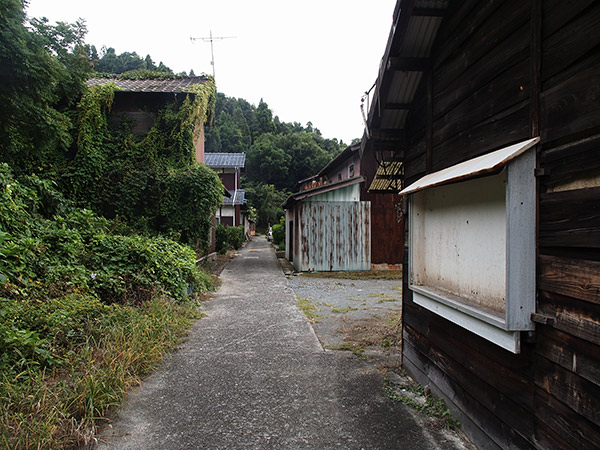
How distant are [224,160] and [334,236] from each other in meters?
18.9

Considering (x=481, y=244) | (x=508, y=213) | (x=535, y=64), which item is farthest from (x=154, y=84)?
(x=508, y=213)

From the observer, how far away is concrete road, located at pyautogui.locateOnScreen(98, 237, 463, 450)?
8.91 ft

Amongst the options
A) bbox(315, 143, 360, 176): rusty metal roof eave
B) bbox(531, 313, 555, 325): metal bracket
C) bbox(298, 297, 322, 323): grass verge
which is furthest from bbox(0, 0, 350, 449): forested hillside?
bbox(315, 143, 360, 176): rusty metal roof eave

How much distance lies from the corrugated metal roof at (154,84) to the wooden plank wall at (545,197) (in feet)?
31.9

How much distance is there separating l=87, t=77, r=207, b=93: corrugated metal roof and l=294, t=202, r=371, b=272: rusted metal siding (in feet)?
18.2

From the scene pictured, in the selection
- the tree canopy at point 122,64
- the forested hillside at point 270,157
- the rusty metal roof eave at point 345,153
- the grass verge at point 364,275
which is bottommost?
the grass verge at point 364,275

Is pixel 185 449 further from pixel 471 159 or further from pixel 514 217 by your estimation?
pixel 471 159

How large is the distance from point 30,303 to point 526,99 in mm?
5188

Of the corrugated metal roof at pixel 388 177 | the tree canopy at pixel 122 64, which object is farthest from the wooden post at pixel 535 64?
the tree canopy at pixel 122 64

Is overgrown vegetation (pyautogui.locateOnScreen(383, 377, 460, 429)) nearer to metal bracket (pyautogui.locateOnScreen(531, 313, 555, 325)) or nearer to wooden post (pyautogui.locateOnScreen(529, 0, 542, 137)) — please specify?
metal bracket (pyautogui.locateOnScreen(531, 313, 555, 325))

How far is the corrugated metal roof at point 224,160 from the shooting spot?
28419 millimetres

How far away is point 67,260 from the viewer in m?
5.46

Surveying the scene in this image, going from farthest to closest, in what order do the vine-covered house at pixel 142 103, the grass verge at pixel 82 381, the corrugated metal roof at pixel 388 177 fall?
the vine-covered house at pixel 142 103, the corrugated metal roof at pixel 388 177, the grass verge at pixel 82 381

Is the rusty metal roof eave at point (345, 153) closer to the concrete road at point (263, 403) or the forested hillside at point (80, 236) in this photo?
the forested hillside at point (80, 236)
